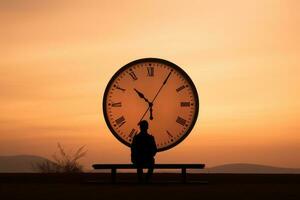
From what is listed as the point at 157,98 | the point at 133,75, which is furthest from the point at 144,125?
the point at 133,75

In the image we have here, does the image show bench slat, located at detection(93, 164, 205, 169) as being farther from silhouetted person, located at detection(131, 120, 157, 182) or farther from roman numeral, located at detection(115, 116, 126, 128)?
roman numeral, located at detection(115, 116, 126, 128)

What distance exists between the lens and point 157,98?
17.6 meters

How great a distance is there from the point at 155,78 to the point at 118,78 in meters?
0.95

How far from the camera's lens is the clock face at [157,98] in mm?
17594

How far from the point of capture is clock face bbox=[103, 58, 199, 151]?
57.7 ft
